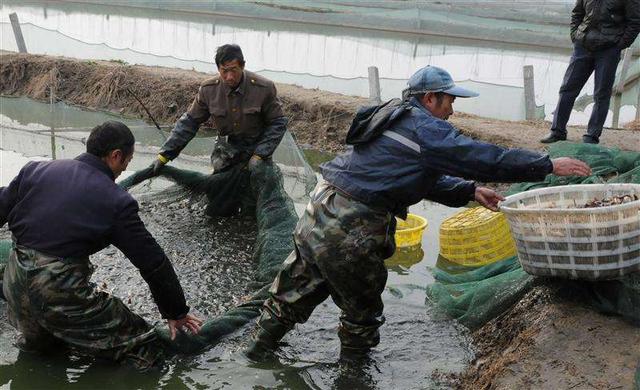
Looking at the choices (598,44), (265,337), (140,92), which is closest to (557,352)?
(265,337)

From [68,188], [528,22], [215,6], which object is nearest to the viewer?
[68,188]

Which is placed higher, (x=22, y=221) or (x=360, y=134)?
(x=360, y=134)

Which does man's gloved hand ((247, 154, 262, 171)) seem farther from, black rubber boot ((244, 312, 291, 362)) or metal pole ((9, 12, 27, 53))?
metal pole ((9, 12, 27, 53))

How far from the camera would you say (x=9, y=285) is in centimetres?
428

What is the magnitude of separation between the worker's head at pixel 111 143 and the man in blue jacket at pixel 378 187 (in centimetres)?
115

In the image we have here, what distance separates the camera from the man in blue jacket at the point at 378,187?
384cm

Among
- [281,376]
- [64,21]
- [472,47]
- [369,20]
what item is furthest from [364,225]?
[64,21]

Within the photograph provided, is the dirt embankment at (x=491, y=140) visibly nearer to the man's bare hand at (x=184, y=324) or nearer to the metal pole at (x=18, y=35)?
the metal pole at (x=18, y=35)

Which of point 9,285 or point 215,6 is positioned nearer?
point 9,285

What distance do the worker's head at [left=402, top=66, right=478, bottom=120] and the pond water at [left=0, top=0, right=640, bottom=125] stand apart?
805cm

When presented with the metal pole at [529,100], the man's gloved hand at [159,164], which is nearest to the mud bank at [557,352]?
the man's gloved hand at [159,164]

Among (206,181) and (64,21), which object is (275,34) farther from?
(206,181)

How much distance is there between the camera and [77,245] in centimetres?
413

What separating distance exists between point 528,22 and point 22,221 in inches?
935
